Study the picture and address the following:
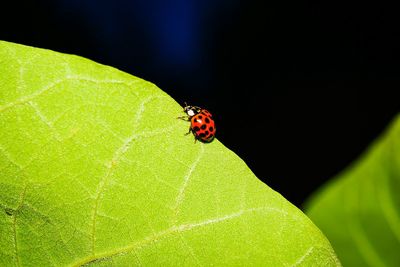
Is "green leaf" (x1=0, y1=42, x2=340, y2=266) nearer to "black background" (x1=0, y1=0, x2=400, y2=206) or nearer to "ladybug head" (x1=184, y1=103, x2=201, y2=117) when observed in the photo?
"ladybug head" (x1=184, y1=103, x2=201, y2=117)

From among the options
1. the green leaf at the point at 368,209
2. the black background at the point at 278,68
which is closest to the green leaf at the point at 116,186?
the green leaf at the point at 368,209

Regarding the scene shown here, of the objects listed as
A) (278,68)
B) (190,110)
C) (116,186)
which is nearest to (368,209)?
(190,110)

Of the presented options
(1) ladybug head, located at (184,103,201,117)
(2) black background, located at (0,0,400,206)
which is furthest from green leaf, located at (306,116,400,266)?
(2) black background, located at (0,0,400,206)

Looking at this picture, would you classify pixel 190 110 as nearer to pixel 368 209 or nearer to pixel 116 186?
pixel 116 186

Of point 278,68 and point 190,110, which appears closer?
point 190,110

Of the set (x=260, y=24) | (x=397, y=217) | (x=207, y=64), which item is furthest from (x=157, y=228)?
(x=207, y=64)

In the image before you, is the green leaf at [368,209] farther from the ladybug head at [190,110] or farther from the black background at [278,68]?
the black background at [278,68]

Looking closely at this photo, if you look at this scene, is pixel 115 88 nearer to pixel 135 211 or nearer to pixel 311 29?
pixel 135 211

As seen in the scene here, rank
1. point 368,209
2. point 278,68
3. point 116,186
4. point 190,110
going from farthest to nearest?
point 278,68, point 368,209, point 190,110, point 116,186
